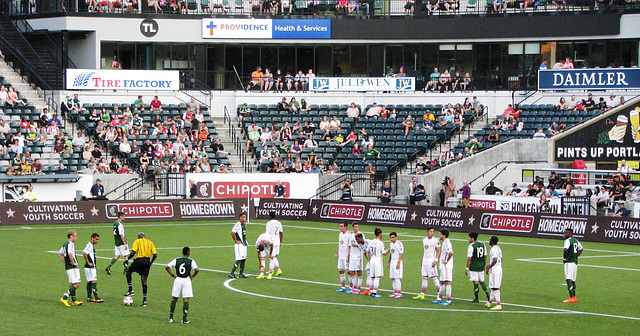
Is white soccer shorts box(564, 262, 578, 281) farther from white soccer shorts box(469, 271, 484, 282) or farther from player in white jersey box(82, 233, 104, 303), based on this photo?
player in white jersey box(82, 233, 104, 303)

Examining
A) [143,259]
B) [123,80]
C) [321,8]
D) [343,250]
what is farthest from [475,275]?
[321,8]

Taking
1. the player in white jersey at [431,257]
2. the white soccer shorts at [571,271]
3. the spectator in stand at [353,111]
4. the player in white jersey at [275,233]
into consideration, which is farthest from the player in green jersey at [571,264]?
the spectator in stand at [353,111]

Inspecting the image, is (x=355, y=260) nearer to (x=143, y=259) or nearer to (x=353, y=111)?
(x=143, y=259)

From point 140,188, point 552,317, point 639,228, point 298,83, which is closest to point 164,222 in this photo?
point 140,188

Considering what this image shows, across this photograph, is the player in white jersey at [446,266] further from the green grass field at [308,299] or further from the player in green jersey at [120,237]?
the player in green jersey at [120,237]

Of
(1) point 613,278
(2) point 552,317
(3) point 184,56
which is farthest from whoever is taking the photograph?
(3) point 184,56

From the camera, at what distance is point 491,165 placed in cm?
4631

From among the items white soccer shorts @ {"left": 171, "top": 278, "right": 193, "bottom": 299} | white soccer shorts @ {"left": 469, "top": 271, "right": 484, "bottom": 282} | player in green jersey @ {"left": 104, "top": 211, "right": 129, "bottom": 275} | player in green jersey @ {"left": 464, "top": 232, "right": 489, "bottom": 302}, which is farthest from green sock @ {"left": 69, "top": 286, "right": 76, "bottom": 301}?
white soccer shorts @ {"left": 469, "top": 271, "right": 484, "bottom": 282}

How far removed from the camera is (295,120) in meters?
52.5

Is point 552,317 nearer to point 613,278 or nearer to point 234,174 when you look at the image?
point 613,278

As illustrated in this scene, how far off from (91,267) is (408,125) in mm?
31140

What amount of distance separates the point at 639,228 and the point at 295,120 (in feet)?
75.5

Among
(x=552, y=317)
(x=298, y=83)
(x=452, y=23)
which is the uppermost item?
(x=452, y=23)

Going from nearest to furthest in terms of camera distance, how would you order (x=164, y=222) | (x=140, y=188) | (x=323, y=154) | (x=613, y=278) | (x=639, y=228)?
(x=613, y=278) → (x=639, y=228) → (x=164, y=222) → (x=140, y=188) → (x=323, y=154)
